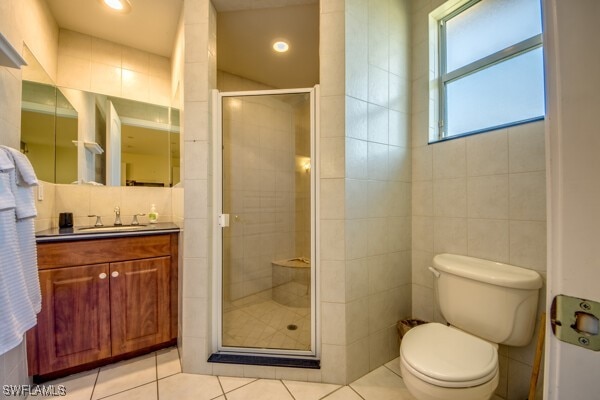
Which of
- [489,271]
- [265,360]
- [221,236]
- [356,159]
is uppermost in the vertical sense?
[356,159]

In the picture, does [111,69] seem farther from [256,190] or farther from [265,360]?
[265,360]

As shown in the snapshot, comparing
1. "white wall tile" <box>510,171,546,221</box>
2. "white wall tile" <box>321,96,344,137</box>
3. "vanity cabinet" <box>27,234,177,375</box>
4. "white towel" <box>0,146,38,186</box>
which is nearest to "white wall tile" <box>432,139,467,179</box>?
"white wall tile" <box>510,171,546,221</box>

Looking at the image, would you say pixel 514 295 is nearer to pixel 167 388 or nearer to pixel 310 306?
pixel 310 306

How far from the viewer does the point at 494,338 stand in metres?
1.30

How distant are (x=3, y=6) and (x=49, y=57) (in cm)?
70

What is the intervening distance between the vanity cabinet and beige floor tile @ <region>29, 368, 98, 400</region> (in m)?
0.06

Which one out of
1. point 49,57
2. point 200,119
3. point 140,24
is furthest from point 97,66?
point 200,119

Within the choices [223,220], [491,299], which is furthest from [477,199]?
[223,220]

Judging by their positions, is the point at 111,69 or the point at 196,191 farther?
the point at 111,69

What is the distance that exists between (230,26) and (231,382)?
2587 mm

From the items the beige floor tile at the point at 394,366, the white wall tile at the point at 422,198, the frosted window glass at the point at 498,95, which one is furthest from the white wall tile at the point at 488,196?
the beige floor tile at the point at 394,366

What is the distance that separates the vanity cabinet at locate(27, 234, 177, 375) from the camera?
1474 millimetres

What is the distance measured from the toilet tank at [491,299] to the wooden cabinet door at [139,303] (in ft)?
6.22

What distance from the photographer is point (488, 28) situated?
1.62 metres
